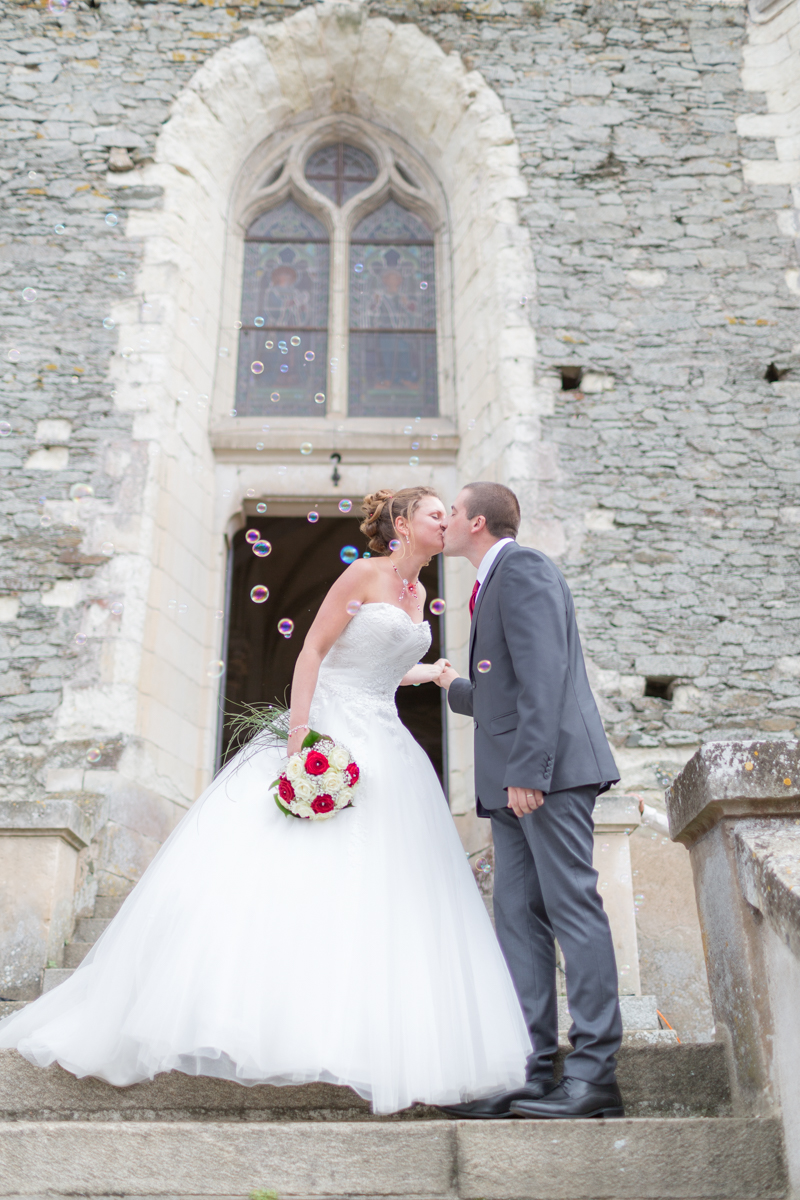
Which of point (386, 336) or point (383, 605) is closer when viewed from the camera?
point (383, 605)

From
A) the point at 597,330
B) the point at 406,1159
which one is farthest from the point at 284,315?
the point at 406,1159

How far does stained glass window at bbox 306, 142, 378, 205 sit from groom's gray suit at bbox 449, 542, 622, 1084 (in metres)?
6.03

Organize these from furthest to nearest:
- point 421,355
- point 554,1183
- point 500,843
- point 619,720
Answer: point 421,355, point 619,720, point 500,843, point 554,1183

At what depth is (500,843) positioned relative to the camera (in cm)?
270

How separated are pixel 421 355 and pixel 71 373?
265 cm

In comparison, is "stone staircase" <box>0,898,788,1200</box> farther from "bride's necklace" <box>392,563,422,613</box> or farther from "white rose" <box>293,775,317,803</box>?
"bride's necklace" <box>392,563,422,613</box>

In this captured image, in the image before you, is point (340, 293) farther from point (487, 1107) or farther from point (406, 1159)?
point (406, 1159)

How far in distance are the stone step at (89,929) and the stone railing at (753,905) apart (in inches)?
119

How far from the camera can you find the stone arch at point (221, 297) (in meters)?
6.05

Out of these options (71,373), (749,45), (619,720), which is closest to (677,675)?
(619,720)

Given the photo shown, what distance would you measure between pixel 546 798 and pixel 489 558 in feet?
2.48

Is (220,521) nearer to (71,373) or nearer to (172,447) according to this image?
(172,447)

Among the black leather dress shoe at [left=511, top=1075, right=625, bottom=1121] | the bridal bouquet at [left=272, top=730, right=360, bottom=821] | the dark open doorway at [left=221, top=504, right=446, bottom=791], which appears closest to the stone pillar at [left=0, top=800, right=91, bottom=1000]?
the bridal bouquet at [left=272, top=730, right=360, bottom=821]

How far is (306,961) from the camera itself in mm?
2326
